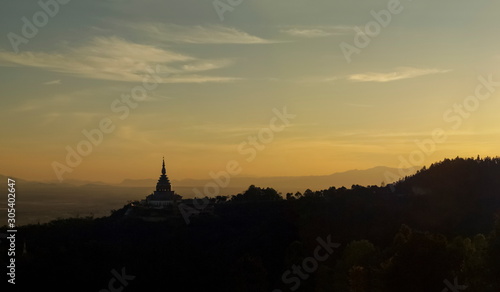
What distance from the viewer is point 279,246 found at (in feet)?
236

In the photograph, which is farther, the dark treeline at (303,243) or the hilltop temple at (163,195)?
the hilltop temple at (163,195)

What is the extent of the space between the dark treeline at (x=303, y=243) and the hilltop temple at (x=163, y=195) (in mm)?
4983

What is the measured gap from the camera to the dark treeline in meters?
42.9

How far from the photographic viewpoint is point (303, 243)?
67812mm

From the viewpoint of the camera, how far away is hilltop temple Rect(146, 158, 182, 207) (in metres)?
107

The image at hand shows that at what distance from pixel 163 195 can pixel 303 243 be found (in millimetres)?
45672

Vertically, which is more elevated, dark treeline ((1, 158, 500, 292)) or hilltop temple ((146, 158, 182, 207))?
hilltop temple ((146, 158, 182, 207))

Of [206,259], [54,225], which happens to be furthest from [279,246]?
[54,225]

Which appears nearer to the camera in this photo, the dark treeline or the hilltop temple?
the dark treeline

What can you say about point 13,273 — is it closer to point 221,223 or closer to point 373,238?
point 373,238

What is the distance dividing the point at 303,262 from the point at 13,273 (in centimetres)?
2266

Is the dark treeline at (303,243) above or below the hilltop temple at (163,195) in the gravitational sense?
below

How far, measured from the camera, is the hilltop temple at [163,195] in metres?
107

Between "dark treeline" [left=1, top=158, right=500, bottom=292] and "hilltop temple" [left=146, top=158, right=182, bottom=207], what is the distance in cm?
498
